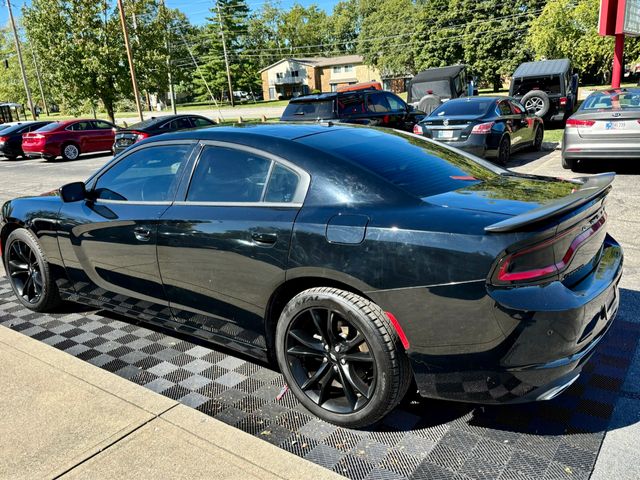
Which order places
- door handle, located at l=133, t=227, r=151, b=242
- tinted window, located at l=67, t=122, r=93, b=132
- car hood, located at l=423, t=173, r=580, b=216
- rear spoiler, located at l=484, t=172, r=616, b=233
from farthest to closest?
tinted window, located at l=67, t=122, r=93, b=132
door handle, located at l=133, t=227, r=151, b=242
car hood, located at l=423, t=173, r=580, b=216
rear spoiler, located at l=484, t=172, r=616, b=233

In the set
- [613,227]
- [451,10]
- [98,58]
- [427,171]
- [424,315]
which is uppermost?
[451,10]

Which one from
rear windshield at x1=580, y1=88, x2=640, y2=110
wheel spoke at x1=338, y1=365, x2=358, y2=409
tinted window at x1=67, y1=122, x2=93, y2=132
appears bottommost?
wheel spoke at x1=338, y1=365, x2=358, y2=409

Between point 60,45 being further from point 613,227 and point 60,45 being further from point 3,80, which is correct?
point 3,80

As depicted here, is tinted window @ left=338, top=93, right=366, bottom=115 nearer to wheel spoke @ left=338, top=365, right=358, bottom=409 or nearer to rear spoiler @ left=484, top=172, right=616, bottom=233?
rear spoiler @ left=484, top=172, right=616, bottom=233

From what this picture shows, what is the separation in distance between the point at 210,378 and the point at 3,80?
87906 mm

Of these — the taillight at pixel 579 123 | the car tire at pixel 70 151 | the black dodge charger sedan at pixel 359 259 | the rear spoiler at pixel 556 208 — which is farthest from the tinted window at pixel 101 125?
the rear spoiler at pixel 556 208

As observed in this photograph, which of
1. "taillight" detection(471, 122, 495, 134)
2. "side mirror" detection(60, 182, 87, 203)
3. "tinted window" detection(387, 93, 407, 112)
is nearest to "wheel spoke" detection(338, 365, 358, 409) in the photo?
"side mirror" detection(60, 182, 87, 203)

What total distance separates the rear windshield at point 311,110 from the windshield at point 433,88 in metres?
12.1

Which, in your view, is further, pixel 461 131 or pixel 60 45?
pixel 60 45

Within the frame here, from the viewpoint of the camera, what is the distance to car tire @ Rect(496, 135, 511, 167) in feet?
36.3

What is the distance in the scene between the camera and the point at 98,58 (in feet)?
103

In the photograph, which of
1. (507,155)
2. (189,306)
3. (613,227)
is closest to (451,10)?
(507,155)

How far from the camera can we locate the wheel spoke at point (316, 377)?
9.48 ft

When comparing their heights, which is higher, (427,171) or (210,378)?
(427,171)
